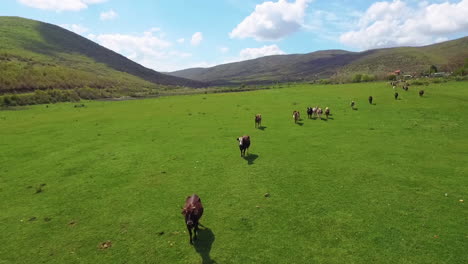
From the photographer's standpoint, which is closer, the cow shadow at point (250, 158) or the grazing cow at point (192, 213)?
the grazing cow at point (192, 213)

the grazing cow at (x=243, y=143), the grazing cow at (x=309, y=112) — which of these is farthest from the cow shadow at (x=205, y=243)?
the grazing cow at (x=309, y=112)

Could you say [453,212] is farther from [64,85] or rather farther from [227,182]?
[64,85]

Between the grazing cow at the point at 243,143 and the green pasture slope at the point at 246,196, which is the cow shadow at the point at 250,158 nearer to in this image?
the green pasture slope at the point at 246,196

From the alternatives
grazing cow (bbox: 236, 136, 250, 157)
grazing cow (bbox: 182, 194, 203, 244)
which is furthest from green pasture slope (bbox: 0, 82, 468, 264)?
grazing cow (bbox: 236, 136, 250, 157)

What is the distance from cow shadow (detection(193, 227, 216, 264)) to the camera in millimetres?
10188

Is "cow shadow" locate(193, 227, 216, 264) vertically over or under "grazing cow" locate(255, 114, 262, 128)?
under

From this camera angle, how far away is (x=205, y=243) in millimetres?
11070

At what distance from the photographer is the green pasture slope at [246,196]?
1061 centimetres

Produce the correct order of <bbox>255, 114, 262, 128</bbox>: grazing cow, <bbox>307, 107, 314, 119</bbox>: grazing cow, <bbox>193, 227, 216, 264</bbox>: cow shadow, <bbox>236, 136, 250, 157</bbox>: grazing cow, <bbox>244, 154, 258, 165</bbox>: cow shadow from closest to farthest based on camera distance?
1. <bbox>193, 227, 216, 264</bbox>: cow shadow
2. <bbox>244, 154, 258, 165</bbox>: cow shadow
3. <bbox>236, 136, 250, 157</bbox>: grazing cow
4. <bbox>255, 114, 262, 128</bbox>: grazing cow
5. <bbox>307, 107, 314, 119</bbox>: grazing cow

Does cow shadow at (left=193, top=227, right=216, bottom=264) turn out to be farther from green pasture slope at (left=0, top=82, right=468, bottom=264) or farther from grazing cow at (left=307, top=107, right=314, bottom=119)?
grazing cow at (left=307, top=107, right=314, bottom=119)

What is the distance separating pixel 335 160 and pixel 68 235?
1731 centimetres

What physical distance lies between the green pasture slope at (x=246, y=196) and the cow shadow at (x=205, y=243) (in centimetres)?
6

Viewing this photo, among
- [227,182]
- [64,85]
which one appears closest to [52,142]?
[227,182]

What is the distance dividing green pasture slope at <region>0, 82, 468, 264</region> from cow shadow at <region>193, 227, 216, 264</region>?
2.5 inches
